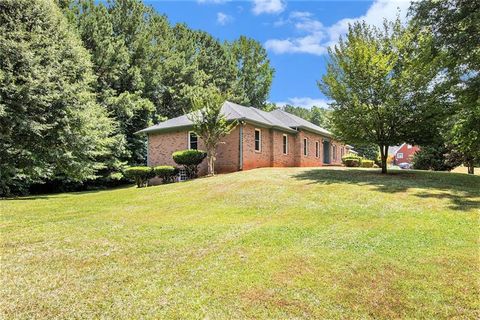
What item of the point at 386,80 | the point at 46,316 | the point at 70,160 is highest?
the point at 386,80

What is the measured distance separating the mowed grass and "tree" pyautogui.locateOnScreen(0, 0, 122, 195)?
8.01 meters

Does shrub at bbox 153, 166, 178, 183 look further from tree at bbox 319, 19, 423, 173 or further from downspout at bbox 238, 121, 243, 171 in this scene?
tree at bbox 319, 19, 423, 173

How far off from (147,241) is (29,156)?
13956mm

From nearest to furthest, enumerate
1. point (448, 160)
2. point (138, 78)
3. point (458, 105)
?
point (458, 105) < point (448, 160) < point (138, 78)

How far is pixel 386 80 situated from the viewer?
591 inches

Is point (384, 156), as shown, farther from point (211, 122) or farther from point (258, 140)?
point (211, 122)

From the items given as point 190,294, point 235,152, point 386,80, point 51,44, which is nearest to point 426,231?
point 190,294

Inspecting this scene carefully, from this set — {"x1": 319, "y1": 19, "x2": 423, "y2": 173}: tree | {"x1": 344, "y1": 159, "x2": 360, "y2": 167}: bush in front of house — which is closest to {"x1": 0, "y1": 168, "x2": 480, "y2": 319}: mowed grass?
{"x1": 319, "y1": 19, "x2": 423, "y2": 173}: tree

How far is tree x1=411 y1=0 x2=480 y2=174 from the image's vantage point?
575 inches

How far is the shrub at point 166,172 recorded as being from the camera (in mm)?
19469

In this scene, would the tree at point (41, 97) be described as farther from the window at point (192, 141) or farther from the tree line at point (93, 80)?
the window at point (192, 141)

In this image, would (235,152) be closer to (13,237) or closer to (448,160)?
(13,237)

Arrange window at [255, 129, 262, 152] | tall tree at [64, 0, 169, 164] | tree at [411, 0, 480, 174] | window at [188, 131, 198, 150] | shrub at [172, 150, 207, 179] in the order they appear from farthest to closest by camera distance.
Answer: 1. tall tree at [64, 0, 169, 164]
2. window at [188, 131, 198, 150]
3. window at [255, 129, 262, 152]
4. shrub at [172, 150, 207, 179]
5. tree at [411, 0, 480, 174]

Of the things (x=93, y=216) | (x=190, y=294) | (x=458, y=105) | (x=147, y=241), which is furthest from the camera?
(x=458, y=105)
